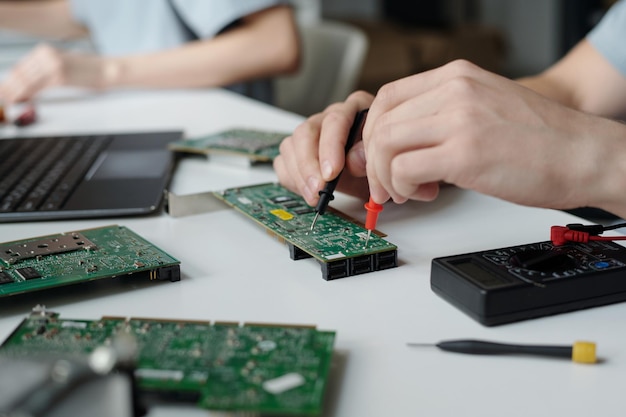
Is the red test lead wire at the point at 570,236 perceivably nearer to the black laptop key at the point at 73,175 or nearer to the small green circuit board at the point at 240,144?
the small green circuit board at the point at 240,144

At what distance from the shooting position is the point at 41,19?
2449mm

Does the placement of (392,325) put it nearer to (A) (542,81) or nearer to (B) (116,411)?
(B) (116,411)

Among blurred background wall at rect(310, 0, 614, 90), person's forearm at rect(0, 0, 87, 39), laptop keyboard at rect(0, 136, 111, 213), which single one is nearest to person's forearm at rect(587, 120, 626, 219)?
laptop keyboard at rect(0, 136, 111, 213)

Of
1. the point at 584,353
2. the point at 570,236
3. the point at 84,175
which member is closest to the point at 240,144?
the point at 84,175

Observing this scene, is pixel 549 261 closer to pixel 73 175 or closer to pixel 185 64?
→ pixel 73 175

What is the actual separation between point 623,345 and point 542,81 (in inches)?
29.6

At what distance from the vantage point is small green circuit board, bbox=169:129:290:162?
105 centimetres

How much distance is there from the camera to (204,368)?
0.48 meters

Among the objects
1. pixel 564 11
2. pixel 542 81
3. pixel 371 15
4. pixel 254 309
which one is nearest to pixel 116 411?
pixel 254 309

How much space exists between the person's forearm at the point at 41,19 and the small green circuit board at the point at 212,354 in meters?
2.08

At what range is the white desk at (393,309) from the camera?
1.60 ft

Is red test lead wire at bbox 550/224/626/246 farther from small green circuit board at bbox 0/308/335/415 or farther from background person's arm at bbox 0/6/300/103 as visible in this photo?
background person's arm at bbox 0/6/300/103

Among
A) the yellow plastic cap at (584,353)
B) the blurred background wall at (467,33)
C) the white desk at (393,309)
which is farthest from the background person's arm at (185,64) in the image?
the blurred background wall at (467,33)

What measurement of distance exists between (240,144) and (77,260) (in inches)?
18.0
